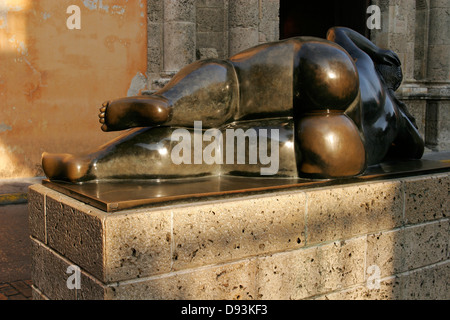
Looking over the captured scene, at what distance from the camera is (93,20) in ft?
23.2

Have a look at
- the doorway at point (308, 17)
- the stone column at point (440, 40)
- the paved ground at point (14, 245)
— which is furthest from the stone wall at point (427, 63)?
the paved ground at point (14, 245)

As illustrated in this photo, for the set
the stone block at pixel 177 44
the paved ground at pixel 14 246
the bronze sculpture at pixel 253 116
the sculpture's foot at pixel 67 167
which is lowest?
the paved ground at pixel 14 246

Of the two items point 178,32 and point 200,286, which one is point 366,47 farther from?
point 178,32

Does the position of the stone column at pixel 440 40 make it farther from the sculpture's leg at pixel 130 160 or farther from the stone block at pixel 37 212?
the stone block at pixel 37 212

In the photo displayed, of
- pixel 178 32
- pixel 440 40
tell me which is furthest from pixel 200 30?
pixel 440 40

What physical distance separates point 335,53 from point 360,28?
843cm

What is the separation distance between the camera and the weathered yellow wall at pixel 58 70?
657cm

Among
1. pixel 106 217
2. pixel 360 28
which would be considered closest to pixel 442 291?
pixel 106 217

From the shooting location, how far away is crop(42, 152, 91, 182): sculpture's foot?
6.92ft

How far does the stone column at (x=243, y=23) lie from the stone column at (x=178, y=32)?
66 centimetres

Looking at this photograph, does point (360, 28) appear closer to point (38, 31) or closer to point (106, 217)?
point (38, 31)

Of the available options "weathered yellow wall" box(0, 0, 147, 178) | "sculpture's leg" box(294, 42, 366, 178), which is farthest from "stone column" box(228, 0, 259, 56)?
"sculpture's leg" box(294, 42, 366, 178)

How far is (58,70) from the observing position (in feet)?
22.5

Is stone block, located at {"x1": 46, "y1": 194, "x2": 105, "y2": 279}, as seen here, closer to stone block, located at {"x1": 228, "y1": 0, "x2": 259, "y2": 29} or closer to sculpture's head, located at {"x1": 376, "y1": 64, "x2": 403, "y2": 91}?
sculpture's head, located at {"x1": 376, "y1": 64, "x2": 403, "y2": 91}
